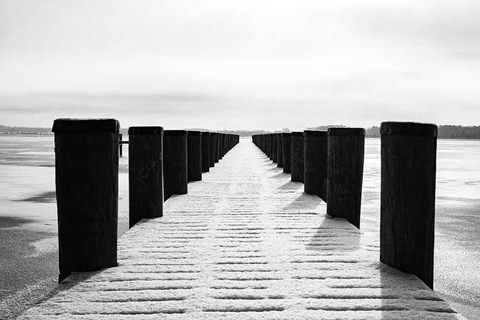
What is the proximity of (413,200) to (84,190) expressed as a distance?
2.30m

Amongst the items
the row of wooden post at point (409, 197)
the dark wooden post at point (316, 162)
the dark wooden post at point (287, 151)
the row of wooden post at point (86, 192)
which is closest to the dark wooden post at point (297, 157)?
the dark wooden post at point (316, 162)

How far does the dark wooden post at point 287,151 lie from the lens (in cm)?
1189

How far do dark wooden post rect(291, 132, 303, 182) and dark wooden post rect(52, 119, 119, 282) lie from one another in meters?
6.31

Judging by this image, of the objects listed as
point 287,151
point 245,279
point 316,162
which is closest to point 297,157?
point 316,162

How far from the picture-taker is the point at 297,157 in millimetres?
9633

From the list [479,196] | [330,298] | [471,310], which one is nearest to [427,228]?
[330,298]

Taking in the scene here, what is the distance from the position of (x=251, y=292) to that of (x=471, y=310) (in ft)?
10.2

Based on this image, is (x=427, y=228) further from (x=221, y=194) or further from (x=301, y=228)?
(x=221, y=194)

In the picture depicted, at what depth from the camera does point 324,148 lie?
747cm

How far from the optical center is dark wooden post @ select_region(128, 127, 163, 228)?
541cm

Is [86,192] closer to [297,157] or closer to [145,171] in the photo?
[145,171]

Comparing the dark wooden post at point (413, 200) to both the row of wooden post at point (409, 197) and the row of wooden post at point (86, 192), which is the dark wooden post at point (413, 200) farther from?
the row of wooden post at point (86, 192)

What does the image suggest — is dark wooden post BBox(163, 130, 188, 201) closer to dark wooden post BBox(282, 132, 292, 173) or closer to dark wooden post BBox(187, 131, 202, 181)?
dark wooden post BBox(187, 131, 202, 181)

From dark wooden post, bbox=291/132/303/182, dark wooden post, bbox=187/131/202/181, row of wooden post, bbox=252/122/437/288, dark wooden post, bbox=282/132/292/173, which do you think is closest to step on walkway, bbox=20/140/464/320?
row of wooden post, bbox=252/122/437/288
